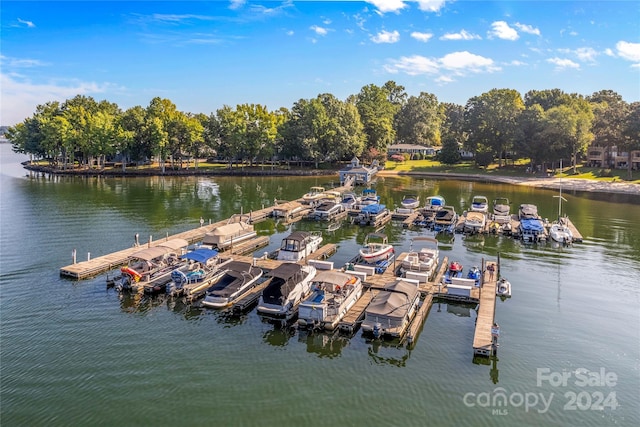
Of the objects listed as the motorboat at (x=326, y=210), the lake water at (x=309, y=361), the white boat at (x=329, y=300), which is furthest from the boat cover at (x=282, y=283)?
the motorboat at (x=326, y=210)

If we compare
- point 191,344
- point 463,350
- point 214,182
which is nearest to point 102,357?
point 191,344

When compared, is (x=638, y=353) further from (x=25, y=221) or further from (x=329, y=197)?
(x=25, y=221)

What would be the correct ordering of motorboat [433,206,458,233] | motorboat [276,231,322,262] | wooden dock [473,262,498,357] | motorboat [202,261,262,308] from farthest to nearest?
1. motorboat [433,206,458,233]
2. motorboat [276,231,322,262]
3. motorboat [202,261,262,308]
4. wooden dock [473,262,498,357]

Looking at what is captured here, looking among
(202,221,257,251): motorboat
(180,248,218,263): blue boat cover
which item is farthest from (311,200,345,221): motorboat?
(180,248,218,263): blue boat cover

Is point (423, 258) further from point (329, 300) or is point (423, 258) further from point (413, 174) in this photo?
point (413, 174)

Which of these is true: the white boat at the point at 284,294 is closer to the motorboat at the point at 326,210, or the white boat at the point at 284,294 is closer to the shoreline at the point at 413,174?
the motorboat at the point at 326,210

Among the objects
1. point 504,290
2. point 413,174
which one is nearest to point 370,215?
point 504,290

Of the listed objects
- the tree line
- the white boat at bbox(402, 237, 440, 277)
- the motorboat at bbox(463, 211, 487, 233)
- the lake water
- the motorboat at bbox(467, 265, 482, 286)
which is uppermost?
the tree line

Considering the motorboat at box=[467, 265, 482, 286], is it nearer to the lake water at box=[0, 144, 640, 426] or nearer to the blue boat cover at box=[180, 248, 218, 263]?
the lake water at box=[0, 144, 640, 426]
